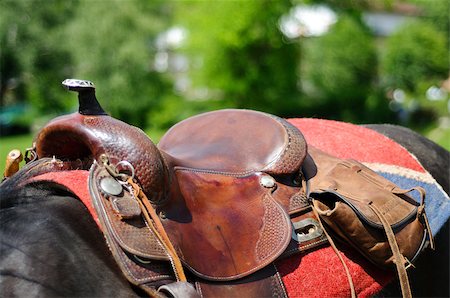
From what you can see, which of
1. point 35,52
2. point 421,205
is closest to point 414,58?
point 35,52

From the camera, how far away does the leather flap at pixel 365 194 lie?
181 centimetres

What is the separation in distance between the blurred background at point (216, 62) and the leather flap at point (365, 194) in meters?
18.2

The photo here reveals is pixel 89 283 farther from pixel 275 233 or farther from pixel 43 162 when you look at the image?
pixel 275 233

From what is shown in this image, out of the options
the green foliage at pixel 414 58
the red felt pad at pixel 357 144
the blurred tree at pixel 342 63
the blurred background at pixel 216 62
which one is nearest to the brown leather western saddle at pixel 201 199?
the red felt pad at pixel 357 144

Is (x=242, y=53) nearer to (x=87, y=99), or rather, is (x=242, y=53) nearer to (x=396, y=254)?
(x=396, y=254)

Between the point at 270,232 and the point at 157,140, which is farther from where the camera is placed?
the point at 157,140

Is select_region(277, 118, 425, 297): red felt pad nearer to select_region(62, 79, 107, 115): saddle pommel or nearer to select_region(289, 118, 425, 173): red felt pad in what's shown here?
select_region(289, 118, 425, 173): red felt pad

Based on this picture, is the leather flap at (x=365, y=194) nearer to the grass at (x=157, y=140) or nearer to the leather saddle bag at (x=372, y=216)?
the leather saddle bag at (x=372, y=216)

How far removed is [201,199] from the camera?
167 cm

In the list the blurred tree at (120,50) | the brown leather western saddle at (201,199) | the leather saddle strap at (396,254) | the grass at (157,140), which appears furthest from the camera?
the blurred tree at (120,50)

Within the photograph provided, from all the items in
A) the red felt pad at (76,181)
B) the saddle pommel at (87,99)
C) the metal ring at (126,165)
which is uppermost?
the saddle pommel at (87,99)

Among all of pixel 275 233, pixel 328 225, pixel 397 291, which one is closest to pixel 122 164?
pixel 275 233

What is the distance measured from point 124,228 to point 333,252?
67cm

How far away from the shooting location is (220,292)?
1546mm
